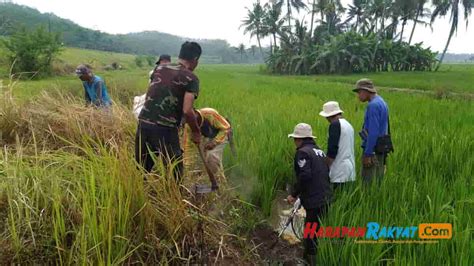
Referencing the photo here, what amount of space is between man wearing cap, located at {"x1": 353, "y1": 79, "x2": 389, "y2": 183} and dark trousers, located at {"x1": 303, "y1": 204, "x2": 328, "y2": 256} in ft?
2.80

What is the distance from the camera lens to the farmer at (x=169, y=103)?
2865mm

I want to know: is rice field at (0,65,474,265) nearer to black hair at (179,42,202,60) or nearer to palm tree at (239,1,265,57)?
black hair at (179,42,202,60)

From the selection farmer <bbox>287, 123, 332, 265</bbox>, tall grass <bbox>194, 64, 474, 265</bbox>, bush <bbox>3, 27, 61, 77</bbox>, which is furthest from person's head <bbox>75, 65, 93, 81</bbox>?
bush <bbox>3, 27, 61, 77</bbox>

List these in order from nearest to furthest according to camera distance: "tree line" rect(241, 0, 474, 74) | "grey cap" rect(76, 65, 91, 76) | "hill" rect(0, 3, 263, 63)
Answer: "grey cap" rect(76, 65, 91, 76) → "tree line" rect(241, 0, 474, 74) → "hill" rect(0, 3, 263, 63)

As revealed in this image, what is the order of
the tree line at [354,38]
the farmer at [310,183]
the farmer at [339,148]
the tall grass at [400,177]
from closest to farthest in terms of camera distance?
the tall grass at [400,177] → the farmer at [310,183] → the farmer at [339,148] → the tree line at [354,38]

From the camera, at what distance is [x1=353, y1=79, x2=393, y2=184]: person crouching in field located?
3488 mm

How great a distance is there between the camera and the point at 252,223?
3.22 metres

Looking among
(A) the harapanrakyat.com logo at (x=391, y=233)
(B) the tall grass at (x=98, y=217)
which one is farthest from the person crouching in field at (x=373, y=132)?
(B) the tall grass at (x=98, y=217)

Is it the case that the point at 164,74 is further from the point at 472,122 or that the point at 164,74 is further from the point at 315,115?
the point at 472,122

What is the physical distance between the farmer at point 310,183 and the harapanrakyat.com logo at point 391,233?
295mm

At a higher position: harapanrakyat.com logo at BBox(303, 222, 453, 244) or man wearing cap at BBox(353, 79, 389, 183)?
man wearing cap at BBox(353, 79, 389, 183)

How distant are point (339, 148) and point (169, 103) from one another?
4.84 feet

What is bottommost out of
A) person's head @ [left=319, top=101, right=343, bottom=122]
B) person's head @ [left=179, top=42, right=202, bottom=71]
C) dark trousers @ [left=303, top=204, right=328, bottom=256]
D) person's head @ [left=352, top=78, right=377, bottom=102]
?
dark trousers @ [left=303, top=204, right=328, bottom=256]

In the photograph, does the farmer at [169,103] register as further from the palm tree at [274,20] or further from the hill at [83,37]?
the palm tree at [274,20]
